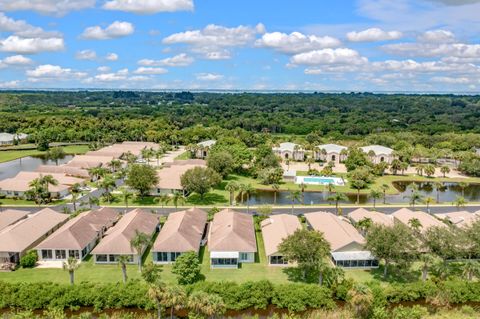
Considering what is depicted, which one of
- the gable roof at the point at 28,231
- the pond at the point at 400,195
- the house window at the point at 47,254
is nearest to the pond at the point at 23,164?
the gable roof at the point at 28,231

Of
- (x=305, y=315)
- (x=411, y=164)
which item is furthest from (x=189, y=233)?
(x=411, y=164)

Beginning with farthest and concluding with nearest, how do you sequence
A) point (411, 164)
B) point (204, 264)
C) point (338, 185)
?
point (411, 164), point (338, 185), point (204, 264)

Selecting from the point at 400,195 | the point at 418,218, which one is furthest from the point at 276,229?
the point at 400,195

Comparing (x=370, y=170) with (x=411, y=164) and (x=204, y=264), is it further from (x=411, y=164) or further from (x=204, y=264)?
(x=204, y=264)

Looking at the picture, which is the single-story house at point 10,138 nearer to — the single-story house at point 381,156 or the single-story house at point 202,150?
the single-story house at point 202,150

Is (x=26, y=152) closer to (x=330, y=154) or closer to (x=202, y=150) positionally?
(x=202, y=150)

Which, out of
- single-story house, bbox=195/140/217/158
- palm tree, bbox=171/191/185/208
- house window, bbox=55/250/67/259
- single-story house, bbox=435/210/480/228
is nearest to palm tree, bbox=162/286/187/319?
house window, bbox=55/250/67/259
